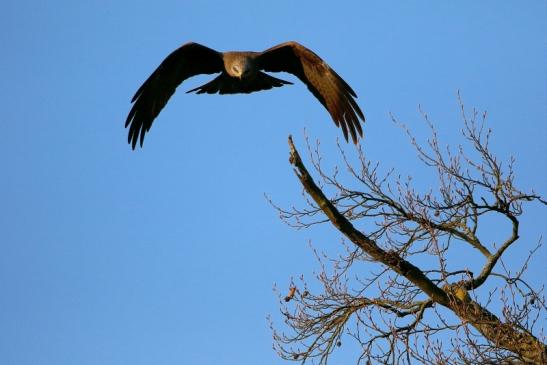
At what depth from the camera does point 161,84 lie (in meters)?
11.7

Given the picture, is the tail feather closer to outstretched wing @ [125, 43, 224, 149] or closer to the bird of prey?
the bird of prey

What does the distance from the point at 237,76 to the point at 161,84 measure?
3.32ft

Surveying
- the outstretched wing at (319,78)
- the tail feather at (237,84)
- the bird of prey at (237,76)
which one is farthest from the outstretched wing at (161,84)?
the outstretched wing at (319,78)

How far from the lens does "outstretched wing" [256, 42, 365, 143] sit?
1093 cm

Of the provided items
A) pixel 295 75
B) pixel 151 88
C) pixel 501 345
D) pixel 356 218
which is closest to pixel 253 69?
pixel 295 75

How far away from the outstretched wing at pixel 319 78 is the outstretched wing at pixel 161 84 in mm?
703

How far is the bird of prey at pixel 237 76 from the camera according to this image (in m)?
11.1

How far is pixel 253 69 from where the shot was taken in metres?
11.4

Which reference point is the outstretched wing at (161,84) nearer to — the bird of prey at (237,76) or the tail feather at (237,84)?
the bird of prey at (237,76)

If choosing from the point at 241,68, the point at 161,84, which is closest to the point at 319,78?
the point at 241,68

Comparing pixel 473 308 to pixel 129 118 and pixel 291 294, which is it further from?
pixel 129 118

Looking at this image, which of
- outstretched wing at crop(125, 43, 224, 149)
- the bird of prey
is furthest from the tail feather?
outstretched wing at crop(125, 43, 224, 149)

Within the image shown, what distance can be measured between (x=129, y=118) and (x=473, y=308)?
5207 millimetres

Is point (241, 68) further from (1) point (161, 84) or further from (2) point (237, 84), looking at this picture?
(1) point (161, 84)
